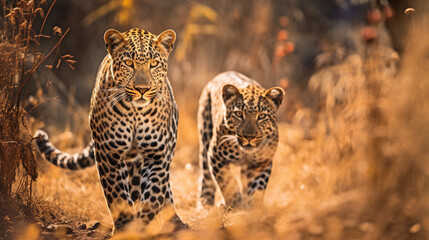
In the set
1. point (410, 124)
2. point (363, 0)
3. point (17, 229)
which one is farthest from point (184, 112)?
point (410, 124)

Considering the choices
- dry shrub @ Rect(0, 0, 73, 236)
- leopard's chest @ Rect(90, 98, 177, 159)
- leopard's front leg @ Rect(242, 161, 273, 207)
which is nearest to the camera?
leopard's chest @ Rect(90, 98, 177, 159)

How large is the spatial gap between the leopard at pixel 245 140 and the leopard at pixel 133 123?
0.78 meters

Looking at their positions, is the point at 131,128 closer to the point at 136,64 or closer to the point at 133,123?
the point at 133,123

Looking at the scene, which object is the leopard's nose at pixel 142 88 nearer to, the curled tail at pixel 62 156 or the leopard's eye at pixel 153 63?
the leopard's eye at pixel 153 63

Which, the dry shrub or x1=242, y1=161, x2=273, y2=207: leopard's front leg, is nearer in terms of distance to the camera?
the dry shrub

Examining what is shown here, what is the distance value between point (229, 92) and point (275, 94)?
21.0 inches

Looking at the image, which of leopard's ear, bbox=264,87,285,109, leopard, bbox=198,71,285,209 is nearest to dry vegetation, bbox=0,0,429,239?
leopard, bbox=198,71,285,209

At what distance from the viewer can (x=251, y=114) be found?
22.9 ft

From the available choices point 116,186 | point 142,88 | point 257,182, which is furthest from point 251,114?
point 116,186

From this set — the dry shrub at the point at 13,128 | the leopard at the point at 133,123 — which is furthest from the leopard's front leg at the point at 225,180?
the dry shrub at the point at 13,128

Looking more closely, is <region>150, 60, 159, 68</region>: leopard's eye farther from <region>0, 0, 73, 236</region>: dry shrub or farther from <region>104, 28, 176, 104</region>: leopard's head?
<region>0, 0, 73, 236</region>: dry shrub

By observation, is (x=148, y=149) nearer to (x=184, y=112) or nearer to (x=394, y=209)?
(x=394, y=209)

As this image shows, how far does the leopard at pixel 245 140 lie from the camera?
696cm

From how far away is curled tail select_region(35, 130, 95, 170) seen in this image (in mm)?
7219
